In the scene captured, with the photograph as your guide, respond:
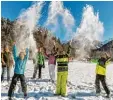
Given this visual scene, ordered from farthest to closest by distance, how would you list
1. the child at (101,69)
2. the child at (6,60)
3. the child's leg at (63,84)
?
1. the child at (6,60)
2. the child at (101,69)
3. the child's leg at (63,84)

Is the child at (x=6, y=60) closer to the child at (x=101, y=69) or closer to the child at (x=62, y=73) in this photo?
the child at (x=62, y=73)

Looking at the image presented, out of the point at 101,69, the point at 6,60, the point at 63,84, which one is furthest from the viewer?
the point at 6,60

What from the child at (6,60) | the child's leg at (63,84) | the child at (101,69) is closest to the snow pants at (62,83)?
the child's leg at (63,84)

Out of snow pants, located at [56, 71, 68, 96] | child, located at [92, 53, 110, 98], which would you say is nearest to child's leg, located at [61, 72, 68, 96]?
snow pants, located at [56, 71, 68, 96]

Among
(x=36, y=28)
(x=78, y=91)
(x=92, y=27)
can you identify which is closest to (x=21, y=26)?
(x=36, y=28)

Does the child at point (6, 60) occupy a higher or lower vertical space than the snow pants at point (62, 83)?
higher

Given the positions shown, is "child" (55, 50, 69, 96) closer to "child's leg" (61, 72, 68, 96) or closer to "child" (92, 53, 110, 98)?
"child's leg" (61, 72, 68, 96)

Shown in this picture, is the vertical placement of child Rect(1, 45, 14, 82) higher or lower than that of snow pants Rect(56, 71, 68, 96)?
higher

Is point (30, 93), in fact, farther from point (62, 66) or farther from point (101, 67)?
point (101, 67)

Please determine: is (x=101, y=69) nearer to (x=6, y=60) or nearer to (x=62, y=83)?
(x=62, y=83)

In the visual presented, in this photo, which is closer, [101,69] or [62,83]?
[62,83]

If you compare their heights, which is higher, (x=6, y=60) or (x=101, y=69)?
(x=6, y=60)

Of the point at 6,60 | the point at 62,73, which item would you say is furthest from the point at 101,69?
the point at 6,60

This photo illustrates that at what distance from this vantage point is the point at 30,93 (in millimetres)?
11586
